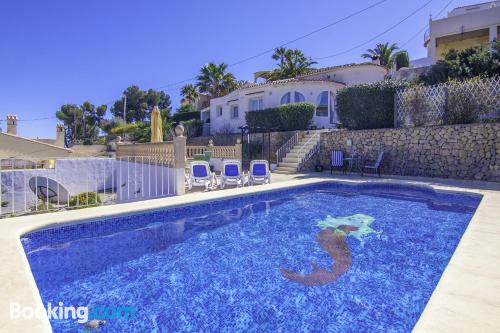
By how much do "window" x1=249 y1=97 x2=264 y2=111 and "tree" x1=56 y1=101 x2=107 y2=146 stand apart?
36271 millimetres

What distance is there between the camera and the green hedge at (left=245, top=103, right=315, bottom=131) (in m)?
19.0

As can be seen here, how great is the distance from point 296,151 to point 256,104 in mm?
8078

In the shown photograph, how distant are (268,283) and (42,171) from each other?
675 inches

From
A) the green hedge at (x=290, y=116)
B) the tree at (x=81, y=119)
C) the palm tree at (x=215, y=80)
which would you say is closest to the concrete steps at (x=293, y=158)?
the green hedge at (x=290, y=116)

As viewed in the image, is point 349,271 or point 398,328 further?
point 349,271

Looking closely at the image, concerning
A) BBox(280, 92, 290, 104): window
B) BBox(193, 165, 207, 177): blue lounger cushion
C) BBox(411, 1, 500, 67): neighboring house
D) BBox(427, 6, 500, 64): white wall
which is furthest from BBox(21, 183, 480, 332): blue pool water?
BBox(427, 6, 500, 64): white wall

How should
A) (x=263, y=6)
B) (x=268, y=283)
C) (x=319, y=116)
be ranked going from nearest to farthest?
(x=268, y=283) → (x=263, y=6) → (x=319, y=116)

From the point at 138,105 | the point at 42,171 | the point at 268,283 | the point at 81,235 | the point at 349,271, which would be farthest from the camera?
the point at 138,105

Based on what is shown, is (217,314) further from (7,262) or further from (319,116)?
(319,116)

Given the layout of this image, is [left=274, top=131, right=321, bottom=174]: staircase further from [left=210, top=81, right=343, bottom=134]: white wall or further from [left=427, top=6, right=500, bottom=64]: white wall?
[left=427, top=6, right=500, bottom=64]: white wall

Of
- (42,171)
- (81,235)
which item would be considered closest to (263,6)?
(42,171)

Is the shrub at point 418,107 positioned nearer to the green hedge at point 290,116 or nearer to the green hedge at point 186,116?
the green hedge at point 290,116

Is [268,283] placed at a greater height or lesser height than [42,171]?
lesser

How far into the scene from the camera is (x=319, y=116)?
69.0 ft
